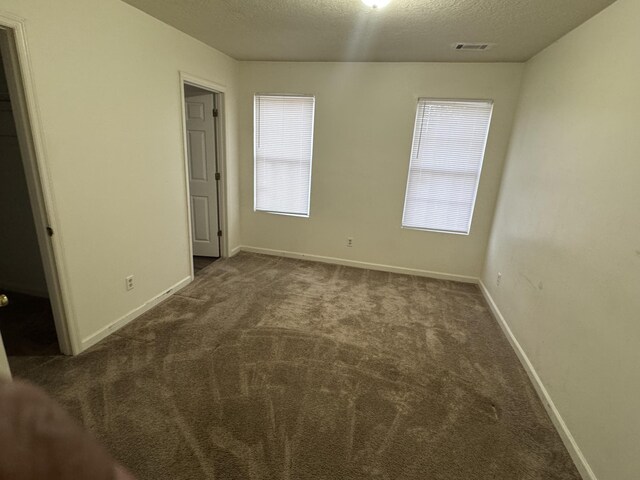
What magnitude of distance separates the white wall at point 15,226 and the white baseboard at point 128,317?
100 cm

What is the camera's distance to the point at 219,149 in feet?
12.6

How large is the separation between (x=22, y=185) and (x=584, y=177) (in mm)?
4287

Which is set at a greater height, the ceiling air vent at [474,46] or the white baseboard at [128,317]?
the ceiling air vent at [474,46]

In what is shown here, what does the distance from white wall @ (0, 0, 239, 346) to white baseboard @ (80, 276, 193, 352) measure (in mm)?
30

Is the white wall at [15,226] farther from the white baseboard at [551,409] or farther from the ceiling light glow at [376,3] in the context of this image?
the white baseboard at [551,409]

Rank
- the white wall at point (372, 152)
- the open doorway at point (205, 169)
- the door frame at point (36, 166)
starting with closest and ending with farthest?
the door frame at point (36, 166), the white wall at point (372, 152), the open doorway at point (205, 169)

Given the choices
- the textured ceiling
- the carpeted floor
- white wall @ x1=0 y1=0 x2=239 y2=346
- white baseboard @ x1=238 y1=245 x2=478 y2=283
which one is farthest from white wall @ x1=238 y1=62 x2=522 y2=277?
white wall @ x1=0 y1=0 x2=239 y2=346

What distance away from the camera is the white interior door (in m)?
3.73

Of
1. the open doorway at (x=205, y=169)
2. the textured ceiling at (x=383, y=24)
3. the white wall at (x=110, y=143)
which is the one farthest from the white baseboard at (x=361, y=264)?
the textured ceiling at (x=383, y=24)

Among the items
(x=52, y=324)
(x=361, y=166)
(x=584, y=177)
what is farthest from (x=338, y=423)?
(x=361, y=166)

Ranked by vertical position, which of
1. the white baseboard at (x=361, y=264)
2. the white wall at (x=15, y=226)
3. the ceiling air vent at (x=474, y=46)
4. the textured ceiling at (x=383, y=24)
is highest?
the ceiling air vent at (x=474, y=46)

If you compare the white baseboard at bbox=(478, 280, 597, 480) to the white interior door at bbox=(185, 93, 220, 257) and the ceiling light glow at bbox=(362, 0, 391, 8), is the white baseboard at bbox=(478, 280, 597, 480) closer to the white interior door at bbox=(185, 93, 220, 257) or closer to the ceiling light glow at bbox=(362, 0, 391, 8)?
the ceiling light glow at bbox=(362, 0, 391, 8)

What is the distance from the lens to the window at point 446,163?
137 inches

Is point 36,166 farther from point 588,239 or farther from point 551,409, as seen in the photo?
point 551,409
